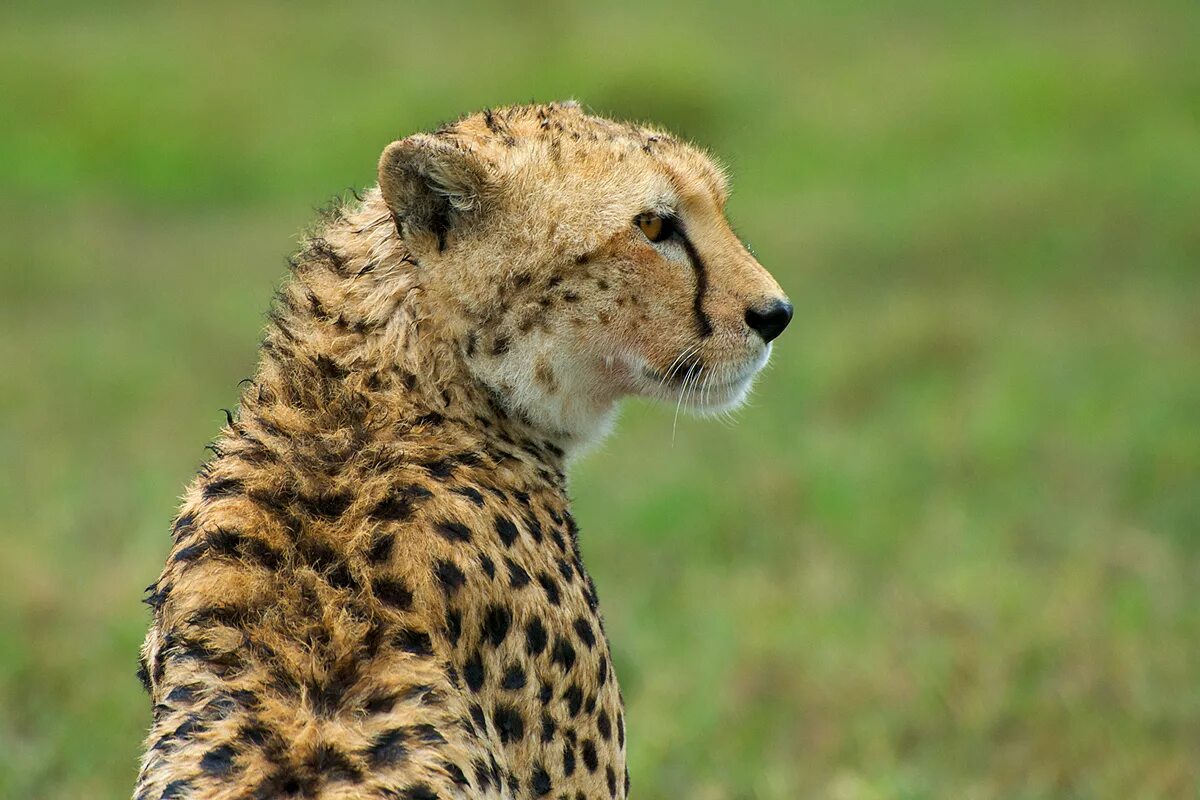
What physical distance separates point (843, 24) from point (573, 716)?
13284 mm

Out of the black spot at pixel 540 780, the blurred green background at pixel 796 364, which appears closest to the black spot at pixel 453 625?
the black spot at pixel 540 780

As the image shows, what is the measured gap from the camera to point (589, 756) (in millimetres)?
2338

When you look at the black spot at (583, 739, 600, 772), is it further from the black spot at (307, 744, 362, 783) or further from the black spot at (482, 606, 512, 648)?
the black spot at (307, 744, 362, 783)

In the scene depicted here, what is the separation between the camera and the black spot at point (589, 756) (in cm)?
234

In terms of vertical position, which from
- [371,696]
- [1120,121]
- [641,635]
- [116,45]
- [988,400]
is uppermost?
[116,45]

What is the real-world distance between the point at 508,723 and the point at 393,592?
24cm

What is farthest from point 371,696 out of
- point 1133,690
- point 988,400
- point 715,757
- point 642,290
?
point 988,400

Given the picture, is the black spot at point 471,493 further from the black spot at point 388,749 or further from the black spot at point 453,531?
the black spot at point 388,749

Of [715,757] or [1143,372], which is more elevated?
[1143,372]

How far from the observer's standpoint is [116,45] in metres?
13.4

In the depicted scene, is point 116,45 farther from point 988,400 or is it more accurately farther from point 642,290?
point 642,290

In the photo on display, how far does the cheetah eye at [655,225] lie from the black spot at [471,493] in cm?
50

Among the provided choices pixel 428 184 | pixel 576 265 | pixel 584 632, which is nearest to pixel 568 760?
pixel 584 632

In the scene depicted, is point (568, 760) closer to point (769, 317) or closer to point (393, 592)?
point (393, 592)
